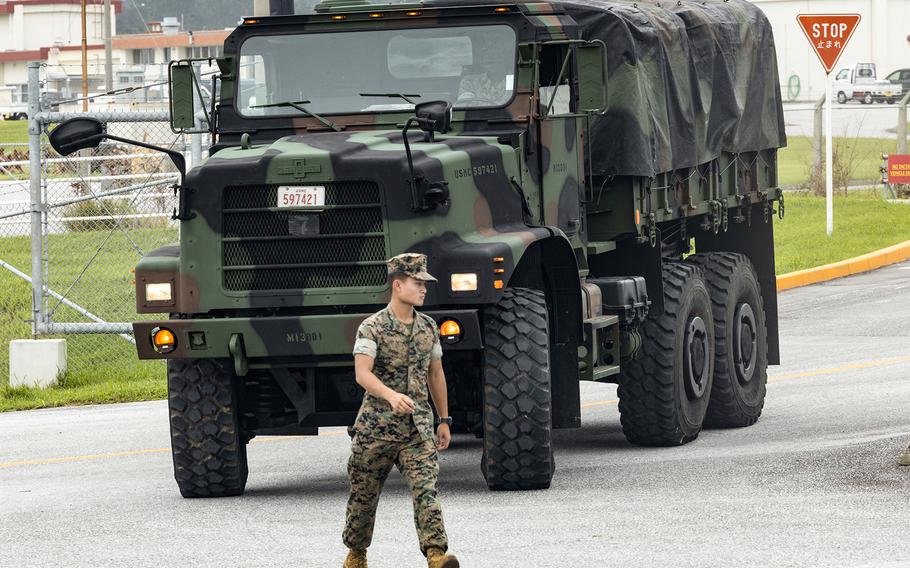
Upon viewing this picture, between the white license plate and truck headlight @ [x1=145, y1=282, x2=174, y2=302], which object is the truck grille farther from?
truck headlight @ [x1=145, y1=282, x2=174, y2=302]

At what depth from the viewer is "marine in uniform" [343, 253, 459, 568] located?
8258 millimetres

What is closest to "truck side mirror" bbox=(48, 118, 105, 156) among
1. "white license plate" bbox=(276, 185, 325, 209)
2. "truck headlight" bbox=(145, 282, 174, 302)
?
"truck headlight" bbox=(145, 282, 174, 302)

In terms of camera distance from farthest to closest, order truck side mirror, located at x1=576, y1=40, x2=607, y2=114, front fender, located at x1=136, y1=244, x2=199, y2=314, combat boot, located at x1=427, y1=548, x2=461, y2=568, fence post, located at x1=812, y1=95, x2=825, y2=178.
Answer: fence post, located at x1=812, y1=95, x2=825, y2=178
truck side mirror, located at x1=576, y1=40, x2=607, y2=114
front fender, located at x1=136, y1=244, x2=199, y2=314
combat boot, located at x1=427, y1=548, x2=461, y2=568

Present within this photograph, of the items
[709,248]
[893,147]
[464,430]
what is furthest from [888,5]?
[464,430]

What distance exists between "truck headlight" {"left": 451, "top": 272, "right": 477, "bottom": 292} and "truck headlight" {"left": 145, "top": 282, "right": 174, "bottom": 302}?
66.7 inches

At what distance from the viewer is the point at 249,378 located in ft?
36.5

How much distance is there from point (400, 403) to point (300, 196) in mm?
2631

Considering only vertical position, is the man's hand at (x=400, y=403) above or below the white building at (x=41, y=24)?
below

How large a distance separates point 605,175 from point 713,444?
7.06 feet

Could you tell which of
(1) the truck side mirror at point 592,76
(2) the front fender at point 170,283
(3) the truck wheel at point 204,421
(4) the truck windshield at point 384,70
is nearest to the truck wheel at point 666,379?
(1) the truck side mirror at point 592,76

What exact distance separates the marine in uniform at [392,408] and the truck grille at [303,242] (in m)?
2.10

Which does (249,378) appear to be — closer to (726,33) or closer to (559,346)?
(559,346)

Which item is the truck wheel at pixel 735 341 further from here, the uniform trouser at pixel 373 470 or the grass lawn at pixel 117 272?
the uniform trouser at pixel 373 470

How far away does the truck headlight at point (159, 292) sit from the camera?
1072 cm
